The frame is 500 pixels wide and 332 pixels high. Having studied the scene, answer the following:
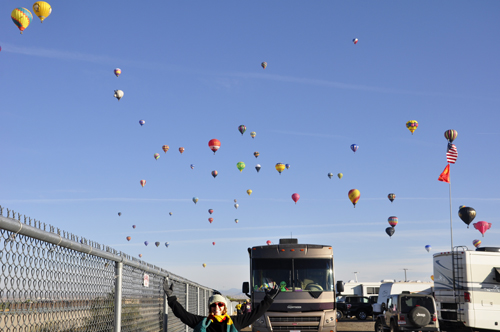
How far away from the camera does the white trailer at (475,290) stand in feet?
64.6

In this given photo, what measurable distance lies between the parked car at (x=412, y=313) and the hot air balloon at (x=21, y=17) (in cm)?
3671

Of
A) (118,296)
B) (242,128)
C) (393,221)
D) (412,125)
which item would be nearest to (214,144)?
(242,128)

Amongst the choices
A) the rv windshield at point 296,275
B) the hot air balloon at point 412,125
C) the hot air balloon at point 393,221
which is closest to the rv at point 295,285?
the rv windshield at point 296,275

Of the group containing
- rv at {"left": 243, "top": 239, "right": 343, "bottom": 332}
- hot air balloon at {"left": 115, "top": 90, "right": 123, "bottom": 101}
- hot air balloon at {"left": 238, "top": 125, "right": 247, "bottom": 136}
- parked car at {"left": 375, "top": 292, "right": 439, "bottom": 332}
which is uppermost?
hot air balloon at {"left": 115, "top": 90, "right": 123, "bottom": 101}

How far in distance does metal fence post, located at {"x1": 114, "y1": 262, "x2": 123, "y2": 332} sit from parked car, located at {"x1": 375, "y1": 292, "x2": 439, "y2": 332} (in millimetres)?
14098

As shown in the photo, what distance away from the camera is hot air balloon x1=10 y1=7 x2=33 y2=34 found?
43500 mm

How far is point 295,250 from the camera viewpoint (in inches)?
703

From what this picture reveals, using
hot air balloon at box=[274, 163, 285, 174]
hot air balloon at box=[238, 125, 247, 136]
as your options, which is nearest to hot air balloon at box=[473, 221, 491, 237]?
hot air balloon at box=[274, 163, 285, 174]

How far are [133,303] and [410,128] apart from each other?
5748 cm

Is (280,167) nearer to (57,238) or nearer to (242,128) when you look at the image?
(242,128)

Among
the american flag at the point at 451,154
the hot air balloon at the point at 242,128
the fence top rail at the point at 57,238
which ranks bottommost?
the fence top rail at the point at 57,238

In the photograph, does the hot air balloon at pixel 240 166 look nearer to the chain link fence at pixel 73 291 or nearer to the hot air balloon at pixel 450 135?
the hot air balloon at pixel 450 135

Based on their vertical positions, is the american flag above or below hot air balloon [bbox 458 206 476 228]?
above

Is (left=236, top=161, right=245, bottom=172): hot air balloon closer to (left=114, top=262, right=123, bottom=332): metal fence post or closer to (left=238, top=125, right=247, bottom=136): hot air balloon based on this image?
(left=238, top=125, right=247, bottom=136): hot air balloon
